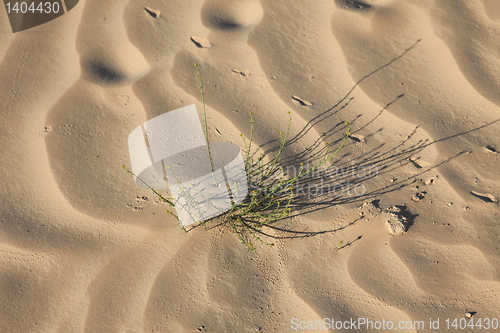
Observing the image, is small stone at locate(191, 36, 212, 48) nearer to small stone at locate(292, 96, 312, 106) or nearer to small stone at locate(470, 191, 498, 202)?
small stone at locate(292, 96, 312, 106)

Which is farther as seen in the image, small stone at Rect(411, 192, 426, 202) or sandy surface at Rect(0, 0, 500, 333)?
small stone at Rect(411, 192, 426, 202)

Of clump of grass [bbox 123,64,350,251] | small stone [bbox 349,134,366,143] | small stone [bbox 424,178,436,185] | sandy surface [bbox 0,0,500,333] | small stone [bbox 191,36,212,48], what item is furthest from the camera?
small stone [bbox 191,36,212,48]

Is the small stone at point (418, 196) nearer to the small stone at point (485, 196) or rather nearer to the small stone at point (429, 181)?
the small stone at point (429, 181)

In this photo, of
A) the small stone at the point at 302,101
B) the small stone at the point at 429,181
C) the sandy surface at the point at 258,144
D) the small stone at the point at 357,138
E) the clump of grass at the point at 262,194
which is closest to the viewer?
the sandy surface at the point at 258,144

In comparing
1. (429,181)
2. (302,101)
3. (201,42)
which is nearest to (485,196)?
(429,181)

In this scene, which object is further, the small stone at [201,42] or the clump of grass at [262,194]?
the small stone at [201,42]

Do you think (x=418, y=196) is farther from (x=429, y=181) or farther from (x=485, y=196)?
(x=485, y=196)

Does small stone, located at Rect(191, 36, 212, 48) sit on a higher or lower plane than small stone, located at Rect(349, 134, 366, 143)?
higher

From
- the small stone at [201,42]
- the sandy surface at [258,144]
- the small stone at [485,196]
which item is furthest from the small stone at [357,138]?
the small stone at [201,42]

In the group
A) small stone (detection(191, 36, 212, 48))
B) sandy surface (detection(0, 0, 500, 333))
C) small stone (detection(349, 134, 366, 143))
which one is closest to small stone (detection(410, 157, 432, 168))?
sandy surface (detection(0, 0, 500, 333))

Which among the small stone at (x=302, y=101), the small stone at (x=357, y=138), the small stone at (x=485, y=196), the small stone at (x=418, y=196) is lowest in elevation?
the small stone at (x=418, y=196)
